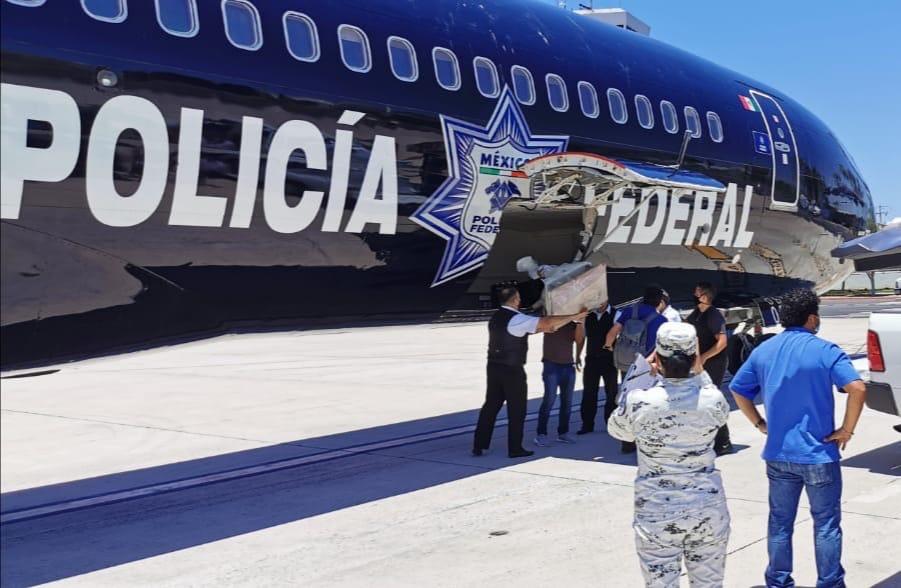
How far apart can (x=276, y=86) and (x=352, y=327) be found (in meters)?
2.16

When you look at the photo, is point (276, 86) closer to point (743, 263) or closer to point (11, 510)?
point (11, 510)

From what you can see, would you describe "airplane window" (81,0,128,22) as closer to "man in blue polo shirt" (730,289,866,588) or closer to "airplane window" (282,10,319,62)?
"airplane window" (282,10,319,62)

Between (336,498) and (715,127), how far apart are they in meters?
7.66

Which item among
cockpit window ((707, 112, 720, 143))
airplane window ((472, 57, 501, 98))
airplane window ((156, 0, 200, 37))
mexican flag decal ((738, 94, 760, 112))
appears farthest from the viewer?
mexican flag decal ((738, 94, 760, 112))

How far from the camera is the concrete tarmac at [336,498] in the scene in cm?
613

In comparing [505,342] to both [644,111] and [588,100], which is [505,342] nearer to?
[588,100]

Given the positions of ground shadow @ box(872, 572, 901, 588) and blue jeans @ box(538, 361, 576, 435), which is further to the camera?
blue jeans @ box(538, 361, 576, 435)

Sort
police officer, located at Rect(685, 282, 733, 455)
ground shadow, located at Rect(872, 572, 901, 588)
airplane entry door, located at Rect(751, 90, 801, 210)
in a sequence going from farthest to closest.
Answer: airplane entry door, located at Rect(751, 90, 801, 210), police officer, located at Rect(685, 282, 733, 455), ground shadow, located at Rect(872, 572, 901, 588)

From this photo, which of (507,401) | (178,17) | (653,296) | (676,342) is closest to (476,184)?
(507,401)

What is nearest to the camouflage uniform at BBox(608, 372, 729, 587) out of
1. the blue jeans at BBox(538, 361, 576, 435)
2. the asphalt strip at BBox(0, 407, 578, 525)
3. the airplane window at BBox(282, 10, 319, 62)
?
the airplane window at BBox(282, 10, 319, 62)

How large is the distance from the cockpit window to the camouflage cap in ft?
29.5

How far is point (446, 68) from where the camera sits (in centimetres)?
890

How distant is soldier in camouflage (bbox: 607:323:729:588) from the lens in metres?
4.23

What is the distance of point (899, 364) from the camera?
8.41m
